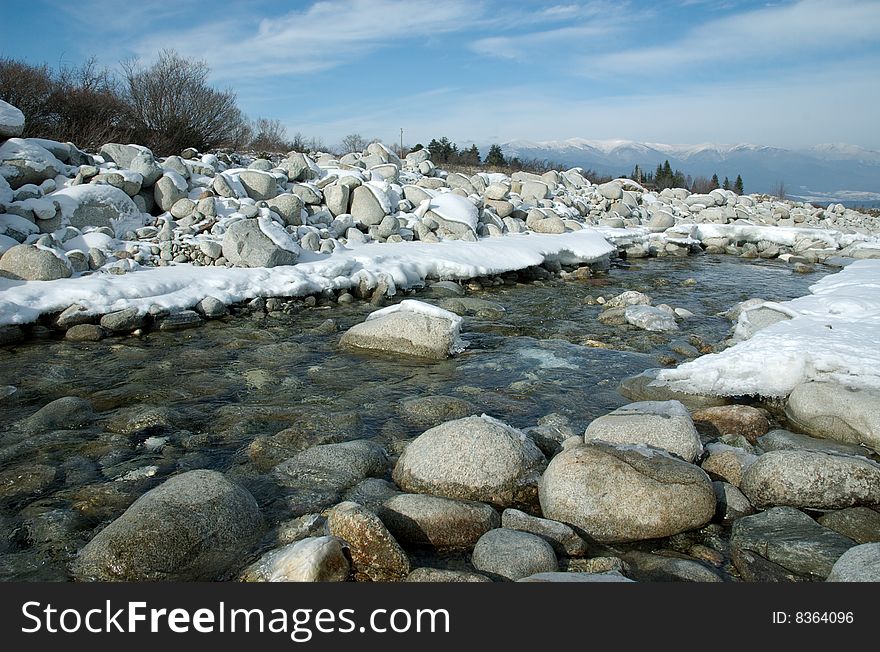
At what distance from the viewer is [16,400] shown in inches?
229

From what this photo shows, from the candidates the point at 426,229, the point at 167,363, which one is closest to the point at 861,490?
the point at 167,363

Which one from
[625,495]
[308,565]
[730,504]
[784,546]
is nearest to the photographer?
[308,565]

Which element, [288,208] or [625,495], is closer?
[625,495]

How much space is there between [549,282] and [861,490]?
9.51m

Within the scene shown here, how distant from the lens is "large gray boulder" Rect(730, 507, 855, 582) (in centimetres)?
336

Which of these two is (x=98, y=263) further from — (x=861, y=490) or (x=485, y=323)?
(x=861, y=490)

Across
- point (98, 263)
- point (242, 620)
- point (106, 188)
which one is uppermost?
point (106, 188)

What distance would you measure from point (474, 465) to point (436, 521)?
660 mm

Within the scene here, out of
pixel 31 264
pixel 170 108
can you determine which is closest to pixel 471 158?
pixel 170 108

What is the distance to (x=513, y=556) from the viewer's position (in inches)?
128

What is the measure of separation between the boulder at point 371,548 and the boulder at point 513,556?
1.42 feet

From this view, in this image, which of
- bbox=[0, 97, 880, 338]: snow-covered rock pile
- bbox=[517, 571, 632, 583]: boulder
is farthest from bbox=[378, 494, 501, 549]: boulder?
bbox=[0, 97, 880, 338]: snow-covered rock pile

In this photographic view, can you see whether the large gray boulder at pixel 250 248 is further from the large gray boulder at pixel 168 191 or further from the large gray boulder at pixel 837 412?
the large gray boulder at pixel 837 412

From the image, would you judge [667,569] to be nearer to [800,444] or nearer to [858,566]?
[858,566]
